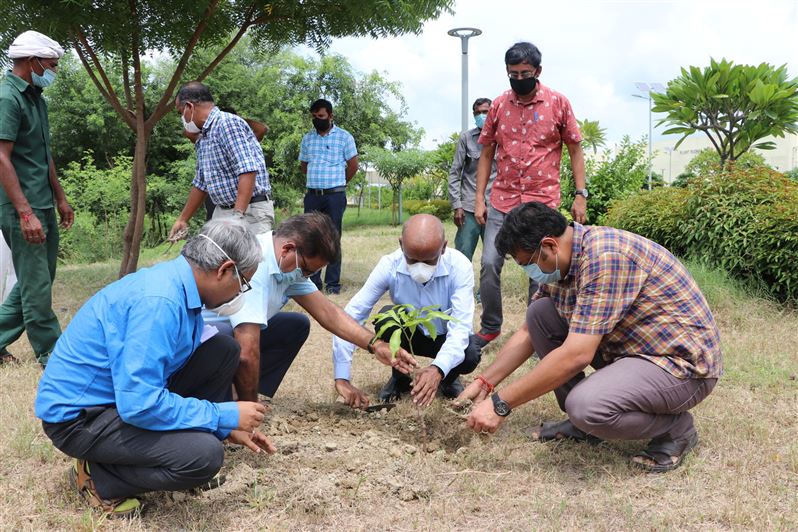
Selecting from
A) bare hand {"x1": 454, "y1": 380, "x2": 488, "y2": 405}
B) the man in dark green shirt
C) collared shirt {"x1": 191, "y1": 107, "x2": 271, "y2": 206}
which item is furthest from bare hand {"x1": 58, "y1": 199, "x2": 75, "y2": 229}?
bare hand {"x1": 454, "y1": 380, "x2": 488, "y2": 405}

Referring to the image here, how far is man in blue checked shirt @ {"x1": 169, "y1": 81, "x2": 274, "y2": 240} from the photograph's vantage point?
4.96 metres

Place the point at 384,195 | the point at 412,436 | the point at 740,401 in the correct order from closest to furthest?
1. the point at 412,436
2. the point at 740,401
3. the point at 384,195

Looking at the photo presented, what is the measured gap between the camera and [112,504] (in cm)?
250

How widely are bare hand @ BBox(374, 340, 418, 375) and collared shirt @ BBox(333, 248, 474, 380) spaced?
0.31 meters

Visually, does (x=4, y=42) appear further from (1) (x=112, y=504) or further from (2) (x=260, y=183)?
(1) (x=112, y=504)

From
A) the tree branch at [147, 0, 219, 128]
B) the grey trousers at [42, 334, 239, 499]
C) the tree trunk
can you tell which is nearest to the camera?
the grey trousers at [42, 334, 239, 499]

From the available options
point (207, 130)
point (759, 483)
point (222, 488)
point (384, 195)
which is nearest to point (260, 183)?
point (207, 130)

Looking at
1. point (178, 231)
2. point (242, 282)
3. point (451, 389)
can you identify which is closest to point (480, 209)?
point (451, 389)

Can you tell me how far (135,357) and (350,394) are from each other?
1.59 meters

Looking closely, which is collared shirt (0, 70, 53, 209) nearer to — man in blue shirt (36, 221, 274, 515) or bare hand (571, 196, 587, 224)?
man in blue shirt (36, 221, 274, 515)

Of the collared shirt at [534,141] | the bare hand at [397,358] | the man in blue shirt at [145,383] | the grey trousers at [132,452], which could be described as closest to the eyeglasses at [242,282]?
the man in blue shirt at [145,383]

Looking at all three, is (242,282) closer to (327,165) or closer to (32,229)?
(32,229)

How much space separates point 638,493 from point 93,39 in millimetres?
6809

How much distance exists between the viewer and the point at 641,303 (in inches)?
114
